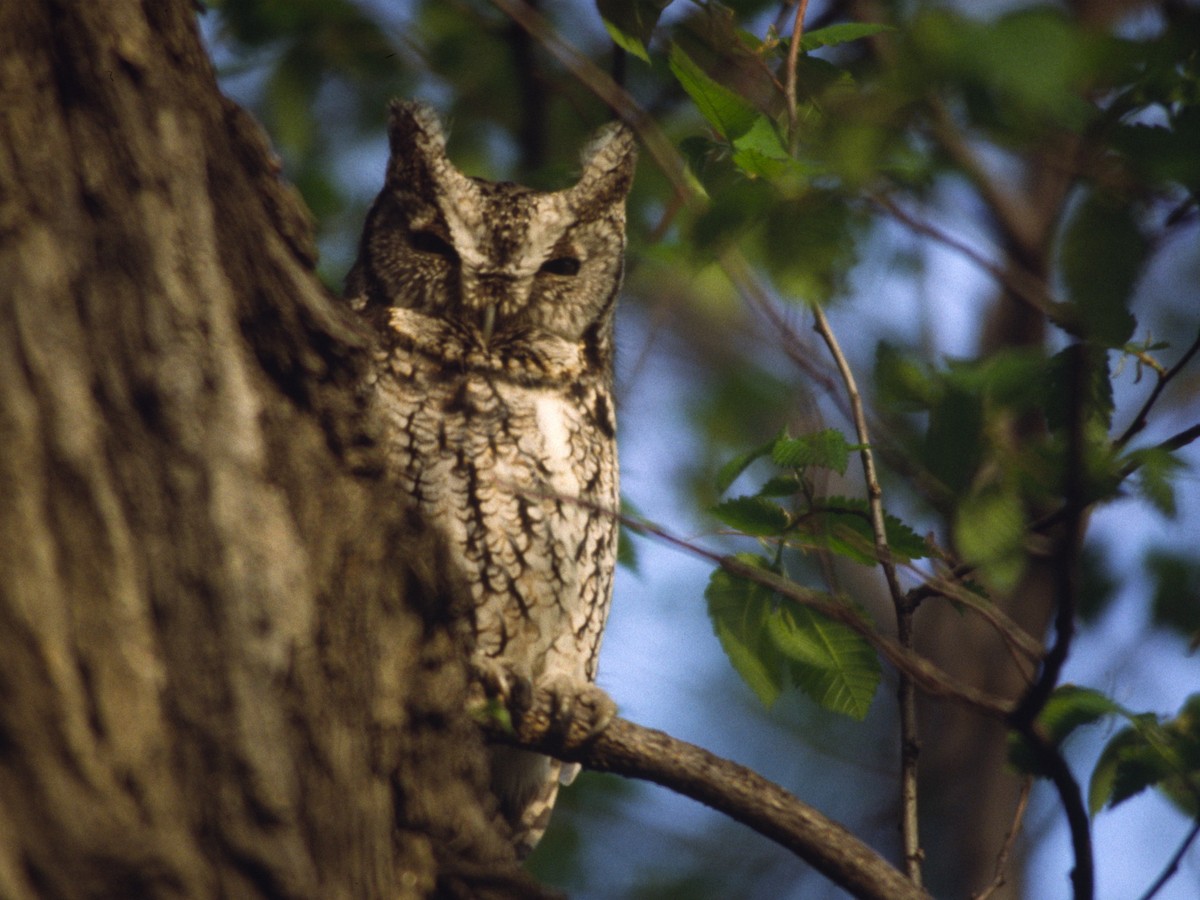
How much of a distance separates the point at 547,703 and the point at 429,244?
98cm

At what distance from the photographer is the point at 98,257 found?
4.68ft

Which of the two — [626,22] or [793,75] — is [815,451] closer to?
[793,75]

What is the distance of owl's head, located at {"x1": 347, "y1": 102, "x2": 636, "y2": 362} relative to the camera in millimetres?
2336

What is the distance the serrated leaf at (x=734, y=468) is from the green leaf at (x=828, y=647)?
0.21m

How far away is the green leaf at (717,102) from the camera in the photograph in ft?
4.96

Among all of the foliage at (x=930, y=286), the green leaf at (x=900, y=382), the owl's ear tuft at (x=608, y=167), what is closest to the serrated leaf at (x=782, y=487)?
the foliage at (x=930, y=286)

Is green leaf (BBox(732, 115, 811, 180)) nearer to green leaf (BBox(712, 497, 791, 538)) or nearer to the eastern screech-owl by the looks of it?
green leaf (BBox(712, 497, 791, 538))

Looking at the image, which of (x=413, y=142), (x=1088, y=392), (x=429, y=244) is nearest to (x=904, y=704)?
(x=1088, y=392)

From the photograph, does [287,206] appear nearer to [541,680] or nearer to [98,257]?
[98,257]

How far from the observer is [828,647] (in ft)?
5.75

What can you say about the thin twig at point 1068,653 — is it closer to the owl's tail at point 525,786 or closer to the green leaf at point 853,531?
the green leaf at point 853,531

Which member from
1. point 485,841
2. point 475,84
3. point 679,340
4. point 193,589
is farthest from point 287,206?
point 679,340

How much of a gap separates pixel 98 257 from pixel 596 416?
1151 millimetres

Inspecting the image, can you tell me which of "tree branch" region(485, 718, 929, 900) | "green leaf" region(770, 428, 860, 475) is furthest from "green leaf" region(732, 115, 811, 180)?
"tree branch" region(485, 718, 929, 900)
